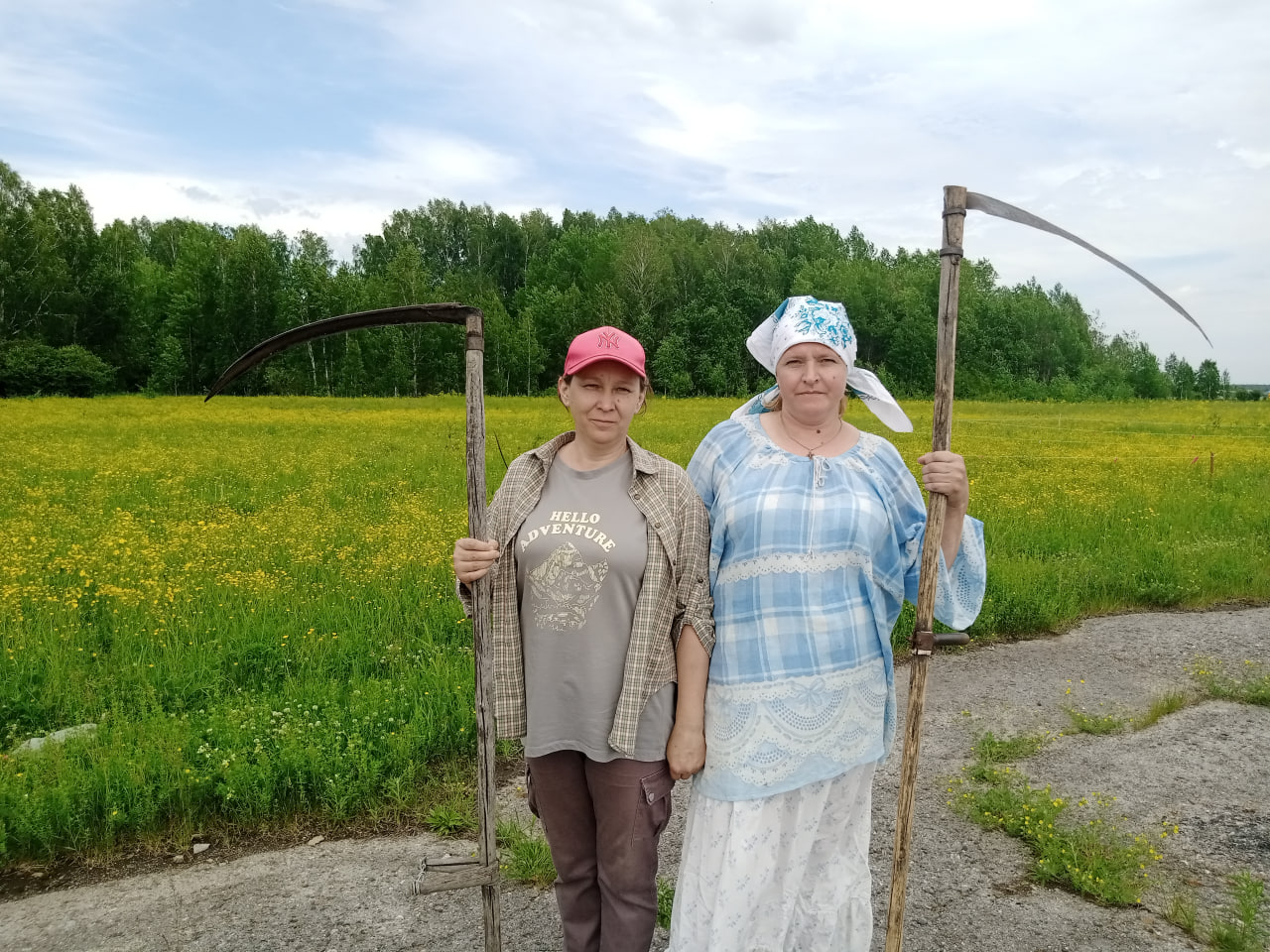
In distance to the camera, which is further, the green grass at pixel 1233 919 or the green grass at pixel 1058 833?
A: the green grass at pixel 1058 833

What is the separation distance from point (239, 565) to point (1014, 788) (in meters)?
6.28

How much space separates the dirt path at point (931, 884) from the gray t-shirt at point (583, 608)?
120 cm

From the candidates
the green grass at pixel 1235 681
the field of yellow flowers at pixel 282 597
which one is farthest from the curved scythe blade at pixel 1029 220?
the green grass at pixel 1235 681

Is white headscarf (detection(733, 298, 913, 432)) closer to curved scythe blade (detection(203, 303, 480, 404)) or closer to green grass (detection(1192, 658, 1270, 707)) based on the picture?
curved scythe blade (detection(203, 303, 480, 404))

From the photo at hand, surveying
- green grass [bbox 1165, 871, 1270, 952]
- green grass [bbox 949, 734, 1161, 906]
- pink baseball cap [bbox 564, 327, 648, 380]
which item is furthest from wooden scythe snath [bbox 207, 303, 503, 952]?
green grass [bbox 1165, 871, 1270, 952]

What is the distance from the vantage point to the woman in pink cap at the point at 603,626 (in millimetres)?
2312

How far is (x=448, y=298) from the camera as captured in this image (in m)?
58.8

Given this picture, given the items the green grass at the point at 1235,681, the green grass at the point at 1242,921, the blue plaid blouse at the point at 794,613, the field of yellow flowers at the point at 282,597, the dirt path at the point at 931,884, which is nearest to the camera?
the blue plaid blouse at the point at 794,613

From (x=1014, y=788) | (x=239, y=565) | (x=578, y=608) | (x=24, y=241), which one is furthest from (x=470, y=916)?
(x=24, y=241)

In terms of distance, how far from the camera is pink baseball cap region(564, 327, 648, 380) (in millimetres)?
2297

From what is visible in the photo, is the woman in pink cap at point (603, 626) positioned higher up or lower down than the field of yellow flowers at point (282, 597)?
→ higher up

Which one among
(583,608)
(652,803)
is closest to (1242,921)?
(652,803)

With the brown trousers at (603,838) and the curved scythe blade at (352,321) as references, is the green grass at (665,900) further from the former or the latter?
the curved scythe blade at (352,321)

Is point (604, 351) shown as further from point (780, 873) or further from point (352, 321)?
point (780, 873)
